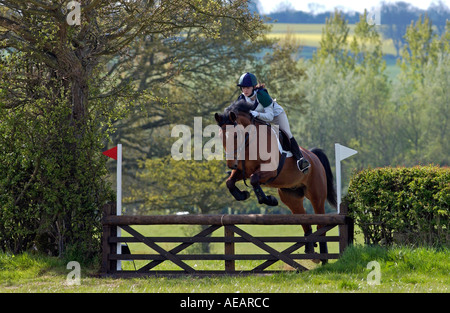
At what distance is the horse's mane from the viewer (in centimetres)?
823

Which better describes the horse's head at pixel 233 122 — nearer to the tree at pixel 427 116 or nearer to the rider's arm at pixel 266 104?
the rider's arm at pixel 266 104

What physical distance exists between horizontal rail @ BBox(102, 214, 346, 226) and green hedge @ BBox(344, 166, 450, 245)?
41 cm

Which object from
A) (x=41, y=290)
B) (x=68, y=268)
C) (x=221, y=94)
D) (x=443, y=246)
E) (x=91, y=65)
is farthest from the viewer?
(x=221, y=94)

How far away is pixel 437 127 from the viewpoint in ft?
137

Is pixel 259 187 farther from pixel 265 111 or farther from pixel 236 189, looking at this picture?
pixel 265 111

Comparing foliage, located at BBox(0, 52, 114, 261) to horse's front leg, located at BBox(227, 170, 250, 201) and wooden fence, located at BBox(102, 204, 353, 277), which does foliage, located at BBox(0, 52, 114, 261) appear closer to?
wooden fence, located at BBox(102, 204, 353, 277)

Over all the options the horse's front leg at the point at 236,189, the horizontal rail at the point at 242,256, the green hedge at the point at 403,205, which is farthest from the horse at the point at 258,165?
the green hedge at the point at 403,205

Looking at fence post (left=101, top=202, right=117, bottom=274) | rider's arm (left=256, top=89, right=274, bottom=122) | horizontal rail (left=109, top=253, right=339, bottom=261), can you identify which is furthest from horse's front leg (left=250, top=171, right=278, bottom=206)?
fence post (left=101, top=202, right=117, bottom=274)

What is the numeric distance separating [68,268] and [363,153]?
35331 millimetres

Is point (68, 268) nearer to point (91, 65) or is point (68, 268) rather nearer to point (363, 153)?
point (91, 65)

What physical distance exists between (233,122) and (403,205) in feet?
8.36

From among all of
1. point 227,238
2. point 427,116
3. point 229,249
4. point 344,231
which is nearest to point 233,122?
point 227,238

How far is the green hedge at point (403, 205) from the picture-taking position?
792 cm

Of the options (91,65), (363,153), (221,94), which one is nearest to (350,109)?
(363,153)
